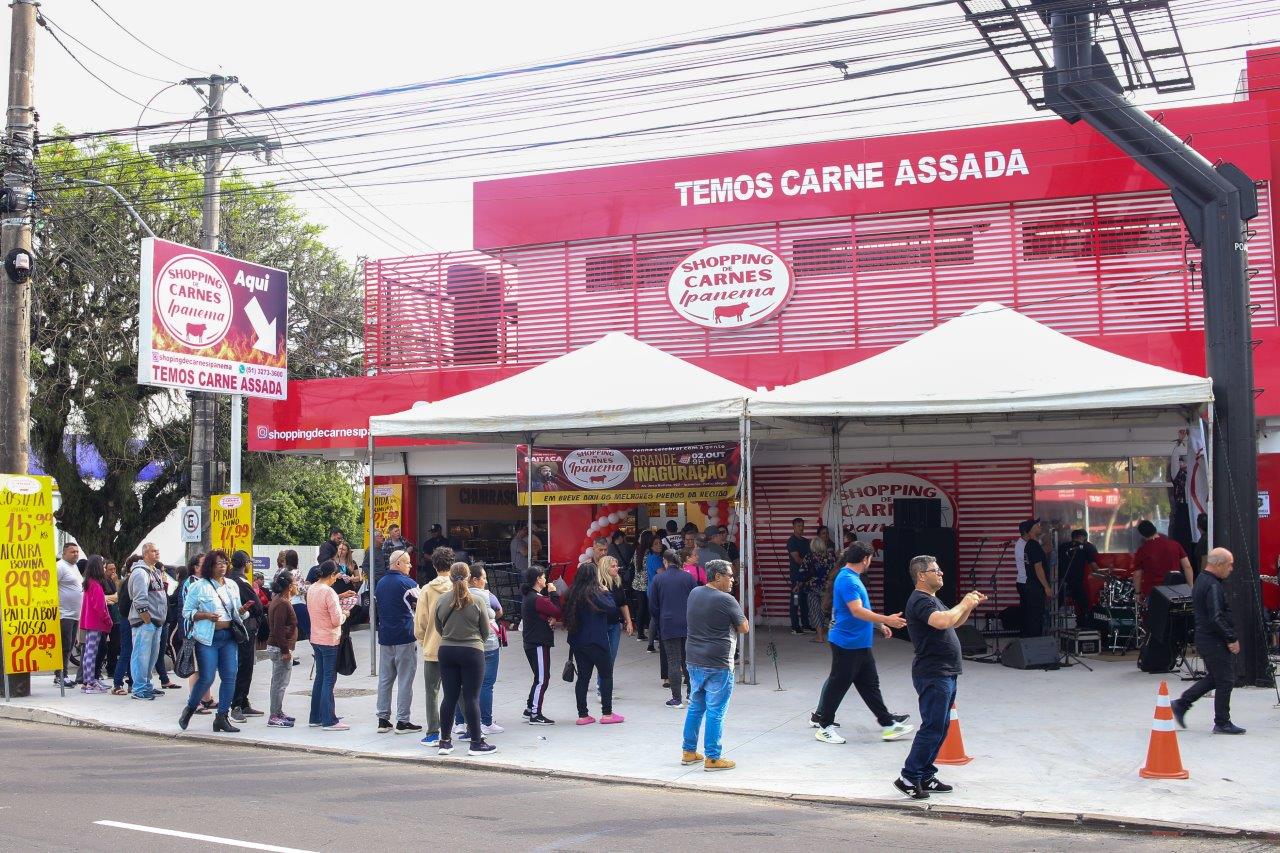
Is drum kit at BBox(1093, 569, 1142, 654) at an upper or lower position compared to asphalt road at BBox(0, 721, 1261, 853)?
upper

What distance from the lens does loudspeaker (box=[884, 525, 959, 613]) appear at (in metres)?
16.7

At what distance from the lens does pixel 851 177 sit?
18.9 meters

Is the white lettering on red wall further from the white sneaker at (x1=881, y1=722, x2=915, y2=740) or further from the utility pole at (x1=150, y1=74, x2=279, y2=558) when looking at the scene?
the white sneaker at (x1=881, y1=722, x2=915, y2=740)

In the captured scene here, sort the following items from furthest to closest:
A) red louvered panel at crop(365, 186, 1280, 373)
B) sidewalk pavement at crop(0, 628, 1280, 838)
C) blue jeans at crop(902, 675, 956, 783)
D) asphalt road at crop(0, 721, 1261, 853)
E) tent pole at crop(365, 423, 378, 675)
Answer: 1. red louvered panel at crop(365, 186, 1280, 373)
2. tent pole at crop(365, 423, 378, 675)
3. sidewalk pavement at crop(0, 628, 1280, 838)
4. blue jeans at crop(902, 675, 956, 783)
5. asphalt road at crop(0, 721, 1261, 853)

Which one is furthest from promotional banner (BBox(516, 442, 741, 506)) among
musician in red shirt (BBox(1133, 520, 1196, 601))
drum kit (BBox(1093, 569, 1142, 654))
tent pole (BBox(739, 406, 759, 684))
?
musician in red shirt (BBox(1133, 520, 1196, 601))

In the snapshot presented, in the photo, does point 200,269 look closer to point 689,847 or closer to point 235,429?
point 235,429

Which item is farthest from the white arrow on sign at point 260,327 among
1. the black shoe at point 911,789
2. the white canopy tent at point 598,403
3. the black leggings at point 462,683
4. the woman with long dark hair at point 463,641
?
the black shoe at point 911,789

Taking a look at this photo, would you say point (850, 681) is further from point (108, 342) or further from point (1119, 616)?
point (108, 342)

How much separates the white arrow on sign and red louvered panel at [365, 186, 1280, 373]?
10.7 feet

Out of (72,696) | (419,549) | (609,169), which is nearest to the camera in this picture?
(72,696)

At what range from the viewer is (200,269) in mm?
16438

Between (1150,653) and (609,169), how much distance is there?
11400mm

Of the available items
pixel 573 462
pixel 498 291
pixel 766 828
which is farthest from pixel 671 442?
pixel 766 828

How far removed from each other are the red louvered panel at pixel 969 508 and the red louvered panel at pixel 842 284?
2.05m
